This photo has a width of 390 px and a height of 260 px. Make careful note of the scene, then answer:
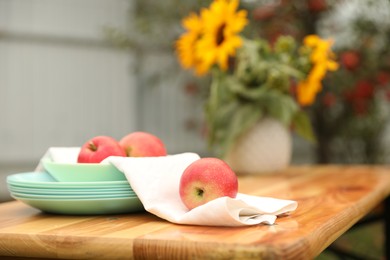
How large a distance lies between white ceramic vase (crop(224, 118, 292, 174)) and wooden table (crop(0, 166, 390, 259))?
0.72 meters

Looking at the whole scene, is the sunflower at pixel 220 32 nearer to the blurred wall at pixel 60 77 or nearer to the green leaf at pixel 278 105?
the green leaf at pixel 278 105

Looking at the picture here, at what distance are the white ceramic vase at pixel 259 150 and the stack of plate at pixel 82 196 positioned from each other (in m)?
0.89

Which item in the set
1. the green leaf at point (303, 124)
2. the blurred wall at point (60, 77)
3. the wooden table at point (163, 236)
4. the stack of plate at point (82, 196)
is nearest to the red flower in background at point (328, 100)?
the blurred wall at point (60, 77)

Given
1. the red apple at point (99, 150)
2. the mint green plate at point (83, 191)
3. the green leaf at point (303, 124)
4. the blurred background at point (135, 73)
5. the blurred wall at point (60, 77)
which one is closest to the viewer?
the mint green plate at point (83, 191)

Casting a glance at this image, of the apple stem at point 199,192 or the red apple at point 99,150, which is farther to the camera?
the red apple at point 99,150

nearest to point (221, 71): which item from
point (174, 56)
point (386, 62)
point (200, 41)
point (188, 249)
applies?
point (200, 41)

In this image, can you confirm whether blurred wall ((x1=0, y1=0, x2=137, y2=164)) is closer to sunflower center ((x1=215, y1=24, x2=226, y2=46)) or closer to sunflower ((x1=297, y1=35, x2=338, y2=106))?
sunflower center ((x1=215, y1=24, x2=226, y2=46))

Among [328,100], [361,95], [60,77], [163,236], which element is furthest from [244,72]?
[60,77]

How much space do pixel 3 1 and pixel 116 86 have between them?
1020mm

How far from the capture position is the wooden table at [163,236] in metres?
0.75

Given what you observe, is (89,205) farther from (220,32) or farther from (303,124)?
(303,124)

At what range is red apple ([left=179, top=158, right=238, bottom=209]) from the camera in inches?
37.3

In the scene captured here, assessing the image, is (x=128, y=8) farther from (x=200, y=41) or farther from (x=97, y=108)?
(x=200, y=41)

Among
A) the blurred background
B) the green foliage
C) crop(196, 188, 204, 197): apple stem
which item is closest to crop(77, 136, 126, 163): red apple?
crop(196, 188, 204, 197): apple stem
